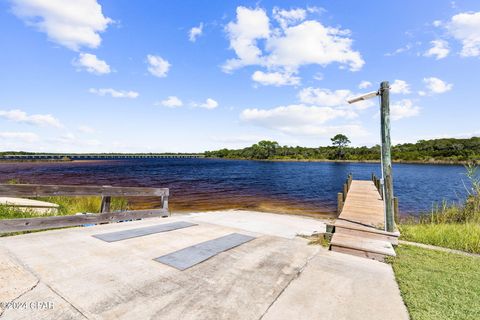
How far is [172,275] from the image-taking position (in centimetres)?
415

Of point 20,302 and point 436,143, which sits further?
point 436,143

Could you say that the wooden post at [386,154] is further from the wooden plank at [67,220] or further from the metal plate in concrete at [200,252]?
the wooden plank at [67,220]

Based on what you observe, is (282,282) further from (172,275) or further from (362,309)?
(172,275)

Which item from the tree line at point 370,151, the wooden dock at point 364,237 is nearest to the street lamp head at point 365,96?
the wooden dock at point 364,237

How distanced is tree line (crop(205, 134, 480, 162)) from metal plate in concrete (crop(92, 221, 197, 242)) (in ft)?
165

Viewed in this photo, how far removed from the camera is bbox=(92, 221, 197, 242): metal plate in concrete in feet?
19.8

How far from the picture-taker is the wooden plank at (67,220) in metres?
5.71

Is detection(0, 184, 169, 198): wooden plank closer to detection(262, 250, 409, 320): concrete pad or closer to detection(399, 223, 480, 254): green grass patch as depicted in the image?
detection(262, 250, 409, 320): concrete pad

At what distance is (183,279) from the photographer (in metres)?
4.02

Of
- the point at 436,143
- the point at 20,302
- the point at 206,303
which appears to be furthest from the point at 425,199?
the point at 436,143

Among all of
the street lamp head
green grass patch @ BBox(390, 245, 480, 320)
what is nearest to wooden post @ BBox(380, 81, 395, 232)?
the street lamp head

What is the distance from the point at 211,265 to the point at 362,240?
12.5 feet

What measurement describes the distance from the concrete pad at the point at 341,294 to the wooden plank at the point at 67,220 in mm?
5789

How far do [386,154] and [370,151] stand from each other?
117113mm
